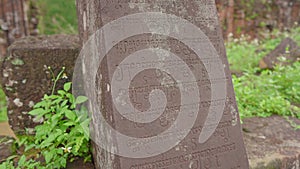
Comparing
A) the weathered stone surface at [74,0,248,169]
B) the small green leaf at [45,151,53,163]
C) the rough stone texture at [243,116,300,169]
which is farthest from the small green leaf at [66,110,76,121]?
the rough stone texture at [243,116,300,169]

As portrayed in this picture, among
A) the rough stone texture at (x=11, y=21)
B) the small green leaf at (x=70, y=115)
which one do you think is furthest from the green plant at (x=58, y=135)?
the rough stone texture at (x=11, y=21)

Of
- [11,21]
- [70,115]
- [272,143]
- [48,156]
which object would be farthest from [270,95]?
[11,21]

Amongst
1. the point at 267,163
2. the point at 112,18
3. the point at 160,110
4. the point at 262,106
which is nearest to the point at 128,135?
the point at 160,110

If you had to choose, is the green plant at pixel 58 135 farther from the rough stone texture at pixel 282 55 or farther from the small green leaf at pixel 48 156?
the rough stone texture at pixel 282 55

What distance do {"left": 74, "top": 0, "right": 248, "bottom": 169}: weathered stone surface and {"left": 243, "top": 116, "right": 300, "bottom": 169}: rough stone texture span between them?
217mm

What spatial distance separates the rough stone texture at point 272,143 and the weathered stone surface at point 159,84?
217 millimetres

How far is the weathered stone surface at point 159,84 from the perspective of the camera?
136 centimetres

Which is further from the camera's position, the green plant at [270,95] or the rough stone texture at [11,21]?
the rough stone texture at [11,21]

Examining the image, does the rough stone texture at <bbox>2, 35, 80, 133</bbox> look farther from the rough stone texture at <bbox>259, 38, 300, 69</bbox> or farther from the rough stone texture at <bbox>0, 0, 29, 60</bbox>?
the rough stone texture at <bbox>0, 0, 29, 60</bbox>

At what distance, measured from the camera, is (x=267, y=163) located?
1.71m

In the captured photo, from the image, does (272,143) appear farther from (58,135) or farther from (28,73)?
(28,73)

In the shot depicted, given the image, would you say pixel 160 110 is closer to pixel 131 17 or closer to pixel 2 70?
pixel 131 17

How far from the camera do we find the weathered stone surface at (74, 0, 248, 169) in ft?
4.47

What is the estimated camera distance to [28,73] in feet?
6.55
